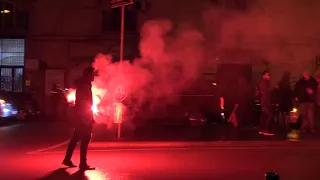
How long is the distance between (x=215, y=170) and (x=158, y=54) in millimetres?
5107

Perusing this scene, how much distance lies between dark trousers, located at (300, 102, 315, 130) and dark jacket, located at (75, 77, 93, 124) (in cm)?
744

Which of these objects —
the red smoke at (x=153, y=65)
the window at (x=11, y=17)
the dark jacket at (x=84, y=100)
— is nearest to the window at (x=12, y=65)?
the window at (x=11, y=17)

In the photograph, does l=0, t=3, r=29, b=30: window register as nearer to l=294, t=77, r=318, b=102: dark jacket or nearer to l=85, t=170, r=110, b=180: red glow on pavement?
l=294, t=77, r=318, b=102: dark jacket

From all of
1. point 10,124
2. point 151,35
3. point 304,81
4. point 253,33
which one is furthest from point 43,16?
point 253,33

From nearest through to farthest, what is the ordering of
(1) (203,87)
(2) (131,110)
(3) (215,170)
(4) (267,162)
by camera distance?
(3) (215,170) < (4) (267,162) < (2) (131,110) < (1) (203,87)

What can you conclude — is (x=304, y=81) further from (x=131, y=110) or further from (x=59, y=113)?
(x=59, y=113)

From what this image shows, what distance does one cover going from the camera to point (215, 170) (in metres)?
9.37

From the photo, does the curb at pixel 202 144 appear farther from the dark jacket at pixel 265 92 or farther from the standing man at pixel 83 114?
the standing man at pixel 83 114

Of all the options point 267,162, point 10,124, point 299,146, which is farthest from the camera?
point 10,124

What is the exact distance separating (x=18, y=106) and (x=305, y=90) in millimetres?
12392

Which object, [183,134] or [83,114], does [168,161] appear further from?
[183,134]

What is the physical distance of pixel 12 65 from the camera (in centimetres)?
2623

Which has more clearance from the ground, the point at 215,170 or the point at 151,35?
the point at 151,35

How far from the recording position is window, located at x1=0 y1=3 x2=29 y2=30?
25891 mm
